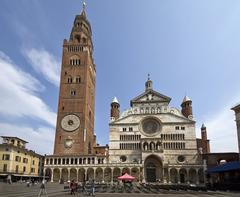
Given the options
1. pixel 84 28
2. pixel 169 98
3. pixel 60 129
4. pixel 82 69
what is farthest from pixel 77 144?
pixel 84 28

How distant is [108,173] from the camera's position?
61719mm

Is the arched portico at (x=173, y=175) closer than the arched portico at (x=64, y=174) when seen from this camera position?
Yes

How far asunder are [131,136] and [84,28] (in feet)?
125

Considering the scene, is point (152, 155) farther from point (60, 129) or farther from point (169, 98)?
point (60, 129)

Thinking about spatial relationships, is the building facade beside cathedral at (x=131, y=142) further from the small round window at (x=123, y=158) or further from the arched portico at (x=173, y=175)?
the small round window at (x=123, y=158)

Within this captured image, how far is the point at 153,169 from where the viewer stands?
6156 centimetres

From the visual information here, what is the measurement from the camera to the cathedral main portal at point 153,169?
60500 millimetres

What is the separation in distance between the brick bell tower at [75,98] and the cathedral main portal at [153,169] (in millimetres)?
15894

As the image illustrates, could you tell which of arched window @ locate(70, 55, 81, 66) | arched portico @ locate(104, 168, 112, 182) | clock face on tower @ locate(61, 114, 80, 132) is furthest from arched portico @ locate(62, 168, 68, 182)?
arched window @ locate(70, 55, 81, 66)

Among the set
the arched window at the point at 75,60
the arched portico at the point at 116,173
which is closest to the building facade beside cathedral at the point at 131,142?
the arched portico at the point at 116,173

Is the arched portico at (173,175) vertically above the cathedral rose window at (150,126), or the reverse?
the cathedral rose window at (150,126)

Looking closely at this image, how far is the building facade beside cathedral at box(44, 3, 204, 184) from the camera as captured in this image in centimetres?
6009

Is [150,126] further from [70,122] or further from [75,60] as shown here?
[75,60]

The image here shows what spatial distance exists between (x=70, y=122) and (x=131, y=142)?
16636mm
